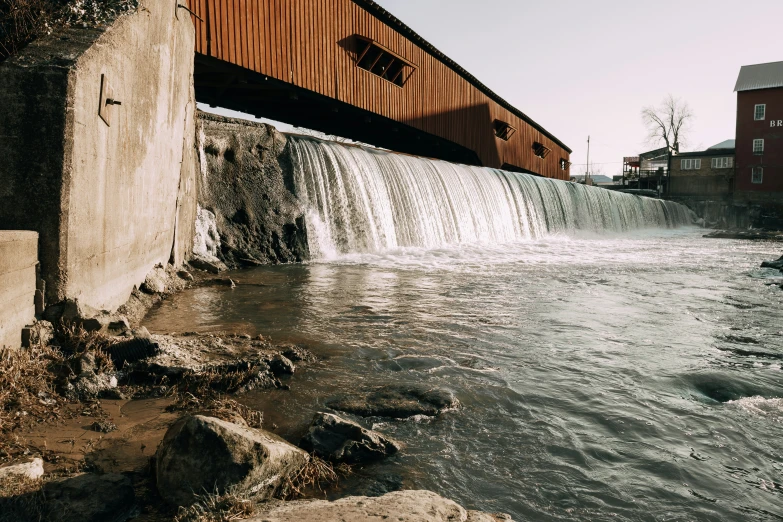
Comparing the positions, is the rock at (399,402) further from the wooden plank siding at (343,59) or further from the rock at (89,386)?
the wooden plank siding at (343,59)

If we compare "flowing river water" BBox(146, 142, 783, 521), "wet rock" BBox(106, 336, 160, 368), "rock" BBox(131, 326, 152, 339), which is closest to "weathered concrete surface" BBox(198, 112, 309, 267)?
"flowing river water" BBox(146, 142, 783, 521)

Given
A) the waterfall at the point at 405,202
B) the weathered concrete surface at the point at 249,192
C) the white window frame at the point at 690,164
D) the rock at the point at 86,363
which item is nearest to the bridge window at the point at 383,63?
the waterfall at the point at 405,202

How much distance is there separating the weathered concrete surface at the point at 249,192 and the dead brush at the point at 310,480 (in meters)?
7.78

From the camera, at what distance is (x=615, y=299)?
7.59 metres

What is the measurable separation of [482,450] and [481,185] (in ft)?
52.2

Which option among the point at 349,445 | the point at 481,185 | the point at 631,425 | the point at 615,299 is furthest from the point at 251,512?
the point at 481,185

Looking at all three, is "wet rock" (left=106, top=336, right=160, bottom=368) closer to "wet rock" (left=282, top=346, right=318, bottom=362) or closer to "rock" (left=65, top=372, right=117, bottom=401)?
"rock" (left=65, top=372, right=117, bottom=401)

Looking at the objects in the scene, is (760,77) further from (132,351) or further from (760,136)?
(132,351)

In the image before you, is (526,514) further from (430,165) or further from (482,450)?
(430,165)

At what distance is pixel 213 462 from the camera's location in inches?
85.7

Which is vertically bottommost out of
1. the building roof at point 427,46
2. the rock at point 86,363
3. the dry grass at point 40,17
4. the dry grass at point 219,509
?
the dry grass at point 219,509

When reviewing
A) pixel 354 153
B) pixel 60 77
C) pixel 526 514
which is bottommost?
pixel 526 514

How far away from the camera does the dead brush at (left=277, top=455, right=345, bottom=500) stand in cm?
230

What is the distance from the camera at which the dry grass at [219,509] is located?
1.96m
